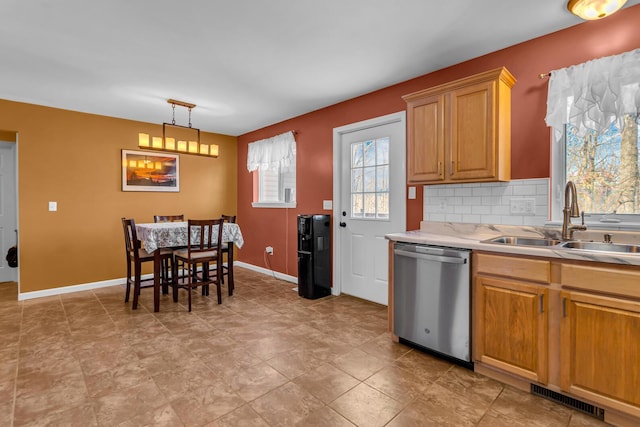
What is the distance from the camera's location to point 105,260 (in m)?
4.39

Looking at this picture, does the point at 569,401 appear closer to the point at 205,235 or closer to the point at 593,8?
the point at 593,8

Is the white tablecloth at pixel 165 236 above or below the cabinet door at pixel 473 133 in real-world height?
below

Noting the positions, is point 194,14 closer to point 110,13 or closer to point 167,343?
point 110,13

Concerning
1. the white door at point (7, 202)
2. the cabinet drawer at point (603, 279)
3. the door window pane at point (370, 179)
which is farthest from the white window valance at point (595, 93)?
the white door at point (7, 202)

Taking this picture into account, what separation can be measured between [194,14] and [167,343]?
2492 millimetres

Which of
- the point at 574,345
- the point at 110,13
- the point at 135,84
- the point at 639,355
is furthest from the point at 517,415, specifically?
the point at 135,84

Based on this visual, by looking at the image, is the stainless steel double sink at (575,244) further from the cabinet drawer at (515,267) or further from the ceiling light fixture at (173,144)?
the ceiling light fixture at (173,144)

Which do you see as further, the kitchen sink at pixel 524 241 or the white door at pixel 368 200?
the white door at pixel 368 200

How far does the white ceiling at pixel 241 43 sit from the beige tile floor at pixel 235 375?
2399 millimetres

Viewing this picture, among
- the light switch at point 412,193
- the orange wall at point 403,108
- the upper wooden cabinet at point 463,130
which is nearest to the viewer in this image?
the orange wall at point 403,108

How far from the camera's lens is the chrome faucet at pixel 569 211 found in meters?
2.04

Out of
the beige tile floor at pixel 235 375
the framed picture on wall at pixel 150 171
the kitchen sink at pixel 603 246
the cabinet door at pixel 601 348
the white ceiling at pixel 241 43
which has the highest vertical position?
the white ceiling at pixel 241 43

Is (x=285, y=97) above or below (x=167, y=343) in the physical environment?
above

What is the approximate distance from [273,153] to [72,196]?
271cm
